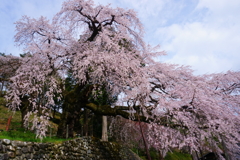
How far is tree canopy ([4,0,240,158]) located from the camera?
708 cm

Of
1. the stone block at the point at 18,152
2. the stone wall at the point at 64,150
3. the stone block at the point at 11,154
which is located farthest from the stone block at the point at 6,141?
the stone block at the point at 18,152

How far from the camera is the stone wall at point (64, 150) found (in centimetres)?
563

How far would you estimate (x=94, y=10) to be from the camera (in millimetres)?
8695

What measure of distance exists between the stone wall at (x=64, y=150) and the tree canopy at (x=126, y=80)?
78 centimetres

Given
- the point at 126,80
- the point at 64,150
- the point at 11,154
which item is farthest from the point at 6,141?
the point at 126,80

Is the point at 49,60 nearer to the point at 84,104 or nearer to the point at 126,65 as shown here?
the point at 84,104

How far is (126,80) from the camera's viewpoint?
802cm

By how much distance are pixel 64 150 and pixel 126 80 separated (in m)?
4.27

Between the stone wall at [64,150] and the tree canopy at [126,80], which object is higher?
the tree canopy at [126,80]

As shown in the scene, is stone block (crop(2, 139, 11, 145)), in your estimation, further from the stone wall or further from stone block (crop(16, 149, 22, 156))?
stone block (crop(16, 149, 22, 156))

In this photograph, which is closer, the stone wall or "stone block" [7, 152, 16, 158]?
"stone block" [7, 152, 16, 158]

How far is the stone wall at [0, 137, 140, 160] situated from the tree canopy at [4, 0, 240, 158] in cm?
78

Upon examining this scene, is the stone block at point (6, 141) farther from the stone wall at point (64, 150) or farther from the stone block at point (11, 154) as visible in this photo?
the stone block at point (11, 154)

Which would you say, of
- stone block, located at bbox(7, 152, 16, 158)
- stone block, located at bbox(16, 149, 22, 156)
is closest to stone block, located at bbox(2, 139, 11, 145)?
stone block, located at bbox(7, 152, 16, 158)
